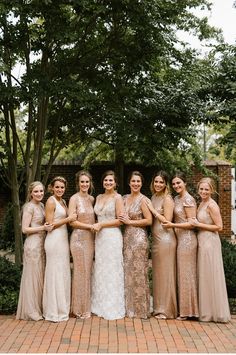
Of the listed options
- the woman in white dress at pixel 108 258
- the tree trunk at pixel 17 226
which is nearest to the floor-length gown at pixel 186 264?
the woman in white dress at pixel 108 258

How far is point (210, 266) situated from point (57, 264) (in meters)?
2.13

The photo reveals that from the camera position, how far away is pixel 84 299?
22.1 ft

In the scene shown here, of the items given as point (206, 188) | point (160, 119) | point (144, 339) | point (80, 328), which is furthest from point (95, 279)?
point (160, 119)

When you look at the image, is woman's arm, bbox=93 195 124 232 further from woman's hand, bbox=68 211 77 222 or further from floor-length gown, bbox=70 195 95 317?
woman's hand, bbox=68 211 77 222

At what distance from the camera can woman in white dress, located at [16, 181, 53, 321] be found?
675 cm

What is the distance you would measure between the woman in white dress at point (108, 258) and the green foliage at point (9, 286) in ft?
4.40

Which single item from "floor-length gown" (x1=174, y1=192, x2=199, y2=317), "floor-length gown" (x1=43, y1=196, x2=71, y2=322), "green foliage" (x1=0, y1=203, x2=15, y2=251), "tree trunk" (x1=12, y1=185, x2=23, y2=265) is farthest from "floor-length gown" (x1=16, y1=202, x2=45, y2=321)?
"green foliage" (x1=0, y1=203, x2=15, y2=251)

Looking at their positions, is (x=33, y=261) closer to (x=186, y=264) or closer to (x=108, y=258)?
(x=108, y=258)

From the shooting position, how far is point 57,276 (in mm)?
6723

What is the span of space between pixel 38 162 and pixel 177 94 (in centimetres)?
324

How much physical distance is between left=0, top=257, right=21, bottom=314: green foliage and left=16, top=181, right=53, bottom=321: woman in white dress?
49 cm

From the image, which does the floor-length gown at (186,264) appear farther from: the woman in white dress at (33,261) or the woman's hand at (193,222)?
the woman in white dress at (33,261)

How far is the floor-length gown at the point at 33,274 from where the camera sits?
22.1ft

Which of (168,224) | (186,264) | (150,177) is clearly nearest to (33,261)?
(168,224)
